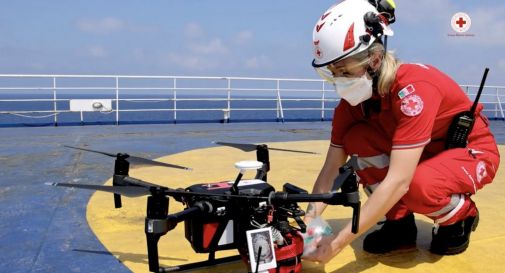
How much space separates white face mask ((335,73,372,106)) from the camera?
2086 mm

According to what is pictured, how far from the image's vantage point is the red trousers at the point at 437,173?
2205 mm

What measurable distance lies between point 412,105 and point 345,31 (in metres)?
0.44

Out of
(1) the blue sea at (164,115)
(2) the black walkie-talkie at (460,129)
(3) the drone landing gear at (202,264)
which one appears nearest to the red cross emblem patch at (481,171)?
(2) the black walkie-talkie at (460,129)

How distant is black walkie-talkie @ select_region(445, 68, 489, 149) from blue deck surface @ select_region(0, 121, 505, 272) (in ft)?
5.55

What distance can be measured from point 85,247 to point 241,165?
125cm

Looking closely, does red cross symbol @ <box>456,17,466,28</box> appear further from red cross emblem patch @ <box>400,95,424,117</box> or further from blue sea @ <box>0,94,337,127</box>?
red cross emblem patch @ <box>400,95,424,117</box>

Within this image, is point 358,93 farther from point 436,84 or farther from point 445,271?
point 445,271

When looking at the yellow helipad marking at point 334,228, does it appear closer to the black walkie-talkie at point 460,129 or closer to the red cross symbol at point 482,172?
the red cross symbol at point 482,172

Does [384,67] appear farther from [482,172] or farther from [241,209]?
[241,209]

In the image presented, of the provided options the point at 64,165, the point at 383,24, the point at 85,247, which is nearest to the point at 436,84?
the point at 383,24

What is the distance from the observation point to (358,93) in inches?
83.7

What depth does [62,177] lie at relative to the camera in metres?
4.40

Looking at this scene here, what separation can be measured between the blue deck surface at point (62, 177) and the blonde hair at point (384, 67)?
1455 millimetres

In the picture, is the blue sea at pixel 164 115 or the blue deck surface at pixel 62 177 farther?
the blue sea at pixel 164 115
